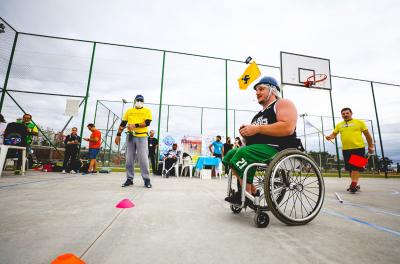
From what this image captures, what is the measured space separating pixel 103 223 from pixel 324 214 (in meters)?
2.17

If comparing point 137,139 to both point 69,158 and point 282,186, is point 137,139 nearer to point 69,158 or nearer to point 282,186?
point 282,186

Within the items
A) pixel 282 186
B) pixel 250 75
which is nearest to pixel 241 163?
pixel 282 186

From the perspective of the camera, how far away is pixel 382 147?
11469 millimetres

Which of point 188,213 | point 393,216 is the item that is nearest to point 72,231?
point 188,213

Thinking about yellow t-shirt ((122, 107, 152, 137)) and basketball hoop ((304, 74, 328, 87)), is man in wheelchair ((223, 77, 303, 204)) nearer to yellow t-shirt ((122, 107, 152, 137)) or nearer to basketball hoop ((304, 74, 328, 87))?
yellow t-shirt ((122, 107, 152, 137))

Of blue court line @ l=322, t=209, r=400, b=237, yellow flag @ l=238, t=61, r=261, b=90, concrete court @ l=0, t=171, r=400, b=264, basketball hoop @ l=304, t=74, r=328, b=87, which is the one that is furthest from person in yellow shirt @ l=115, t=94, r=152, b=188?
basketball hoop @ l=304, t=74, r=328, b=87

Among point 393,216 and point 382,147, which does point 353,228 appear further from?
point 382,147

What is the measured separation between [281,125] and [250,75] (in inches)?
322

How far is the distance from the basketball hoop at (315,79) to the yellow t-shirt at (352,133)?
7.18m

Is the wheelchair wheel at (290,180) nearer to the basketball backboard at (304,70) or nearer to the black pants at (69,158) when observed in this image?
the black pants at (69,158)

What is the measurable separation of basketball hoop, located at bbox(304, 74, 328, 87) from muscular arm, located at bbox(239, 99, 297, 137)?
1059 centimetres

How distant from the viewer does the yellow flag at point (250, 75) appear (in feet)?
29.4

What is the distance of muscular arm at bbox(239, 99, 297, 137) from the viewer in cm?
161

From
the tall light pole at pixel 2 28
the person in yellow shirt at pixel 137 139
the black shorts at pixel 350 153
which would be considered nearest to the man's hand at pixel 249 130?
the person in yellow shirt at pixel 137 139
